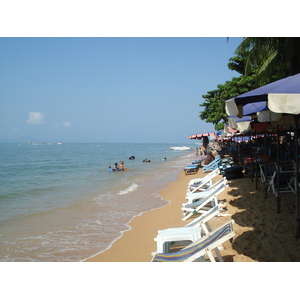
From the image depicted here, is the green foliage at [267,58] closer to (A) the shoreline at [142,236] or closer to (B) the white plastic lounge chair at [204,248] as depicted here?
(A) the shoreline at [142,236]

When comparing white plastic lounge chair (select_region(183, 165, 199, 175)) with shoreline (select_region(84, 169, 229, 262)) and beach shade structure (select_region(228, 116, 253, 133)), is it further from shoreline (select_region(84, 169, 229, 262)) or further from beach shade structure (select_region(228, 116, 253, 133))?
beach shade structure (select_region(228, 116, 253, 133))

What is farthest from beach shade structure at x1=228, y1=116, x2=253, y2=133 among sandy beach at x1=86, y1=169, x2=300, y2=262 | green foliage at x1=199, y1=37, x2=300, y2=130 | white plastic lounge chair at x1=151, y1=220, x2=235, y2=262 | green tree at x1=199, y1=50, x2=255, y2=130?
green tree at x1=199, y1=50, x2=255, y2=130

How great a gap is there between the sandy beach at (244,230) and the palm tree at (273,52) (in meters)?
5.87

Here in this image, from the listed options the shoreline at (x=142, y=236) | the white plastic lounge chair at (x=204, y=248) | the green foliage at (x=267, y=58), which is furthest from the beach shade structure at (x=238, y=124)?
the green foliage at (x=267, y=58)

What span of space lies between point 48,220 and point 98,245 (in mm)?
3140

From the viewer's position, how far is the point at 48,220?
27.8 ft

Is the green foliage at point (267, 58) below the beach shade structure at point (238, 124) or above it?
above

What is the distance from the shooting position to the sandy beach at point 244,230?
394 centimetres

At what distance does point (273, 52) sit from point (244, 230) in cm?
1084
